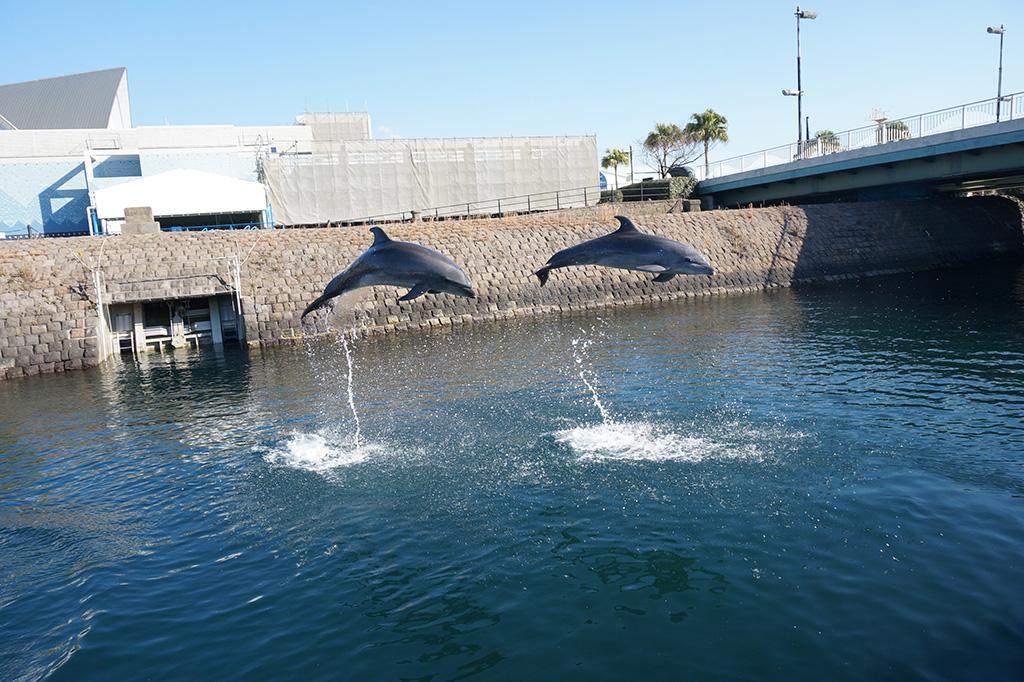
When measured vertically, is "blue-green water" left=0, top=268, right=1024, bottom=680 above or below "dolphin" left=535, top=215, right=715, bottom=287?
below

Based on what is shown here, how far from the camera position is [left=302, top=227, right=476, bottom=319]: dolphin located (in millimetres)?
10656

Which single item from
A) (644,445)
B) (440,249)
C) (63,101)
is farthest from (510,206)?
(63,101)

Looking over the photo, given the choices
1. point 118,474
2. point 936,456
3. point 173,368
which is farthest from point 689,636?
point 173,368

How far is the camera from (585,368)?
909 inches

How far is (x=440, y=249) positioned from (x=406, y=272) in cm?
3118

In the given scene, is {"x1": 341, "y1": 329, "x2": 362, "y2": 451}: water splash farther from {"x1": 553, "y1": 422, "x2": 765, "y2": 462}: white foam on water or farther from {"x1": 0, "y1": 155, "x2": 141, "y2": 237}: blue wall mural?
{"x1": 0, "y1": 155, "x2": 141, "y2": 237}: blue wall mural

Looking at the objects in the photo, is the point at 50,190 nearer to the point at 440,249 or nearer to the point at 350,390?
the point at 440,249

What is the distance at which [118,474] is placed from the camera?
599 inches

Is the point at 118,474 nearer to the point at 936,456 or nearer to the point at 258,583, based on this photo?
the point at 258,583

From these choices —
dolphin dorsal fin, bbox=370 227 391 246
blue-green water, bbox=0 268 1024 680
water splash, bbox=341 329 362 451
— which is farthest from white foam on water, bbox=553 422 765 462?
dolphin dorsal fin, bbox=370 227 391 246

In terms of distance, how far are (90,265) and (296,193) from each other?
21649mm

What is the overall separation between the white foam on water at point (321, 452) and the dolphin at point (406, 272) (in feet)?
15.3

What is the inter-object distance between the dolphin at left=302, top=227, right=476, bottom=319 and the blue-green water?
3721 mm

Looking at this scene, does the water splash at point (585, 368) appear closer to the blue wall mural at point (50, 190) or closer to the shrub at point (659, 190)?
the shrub at point (659, 190)
